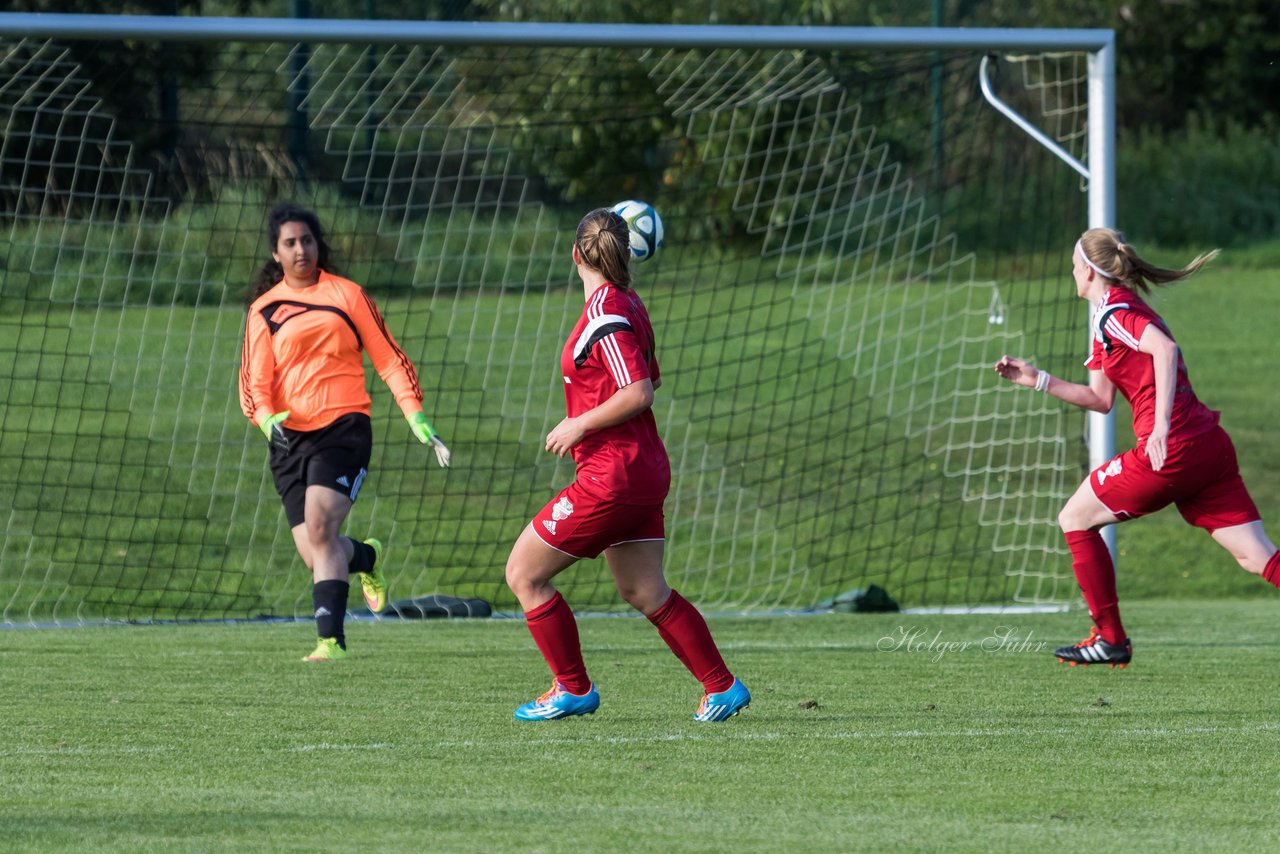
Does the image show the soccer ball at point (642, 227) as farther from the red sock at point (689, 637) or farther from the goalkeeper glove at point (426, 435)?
the goalkeeper glove at point (426, 435)

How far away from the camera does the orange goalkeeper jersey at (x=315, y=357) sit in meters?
7.59

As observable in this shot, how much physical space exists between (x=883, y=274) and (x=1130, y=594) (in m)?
7.16

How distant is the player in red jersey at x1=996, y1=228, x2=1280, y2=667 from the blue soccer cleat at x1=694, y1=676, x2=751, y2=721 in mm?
1744

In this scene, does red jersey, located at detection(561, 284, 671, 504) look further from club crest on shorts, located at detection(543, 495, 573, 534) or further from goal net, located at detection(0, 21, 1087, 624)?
goal net, located at detection(0, 21, 1087, 624)

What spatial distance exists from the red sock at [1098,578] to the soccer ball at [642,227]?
237 centimetres

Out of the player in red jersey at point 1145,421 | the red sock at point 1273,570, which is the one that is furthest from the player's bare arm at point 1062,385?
the red sock at point 1273,570

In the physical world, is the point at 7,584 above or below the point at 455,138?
below

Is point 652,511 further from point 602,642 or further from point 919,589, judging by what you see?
point 919,589

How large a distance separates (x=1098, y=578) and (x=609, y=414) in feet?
9.29

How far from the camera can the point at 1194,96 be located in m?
29.5

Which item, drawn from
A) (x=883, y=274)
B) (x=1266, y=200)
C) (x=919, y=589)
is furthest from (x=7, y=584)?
(x=1266, y=200)

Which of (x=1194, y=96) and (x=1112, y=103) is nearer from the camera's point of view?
(x=1112, y=103)

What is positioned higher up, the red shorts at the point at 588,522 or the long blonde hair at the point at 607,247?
the long blonde hair at the point at 607,247

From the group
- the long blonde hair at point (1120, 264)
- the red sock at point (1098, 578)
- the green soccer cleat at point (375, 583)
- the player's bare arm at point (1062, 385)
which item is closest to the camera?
the player's bare arm at point (1062, 385)
